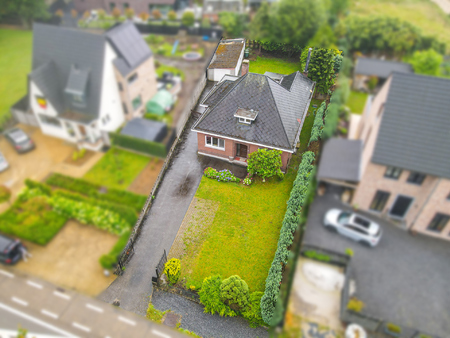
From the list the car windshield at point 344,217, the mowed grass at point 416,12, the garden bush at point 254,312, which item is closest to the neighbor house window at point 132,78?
the mowed grass at point 416,12

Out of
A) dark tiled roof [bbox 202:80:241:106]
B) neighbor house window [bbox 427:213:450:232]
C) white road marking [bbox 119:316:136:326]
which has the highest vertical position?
A: neighbor house window [bbox 427:213:450:232]

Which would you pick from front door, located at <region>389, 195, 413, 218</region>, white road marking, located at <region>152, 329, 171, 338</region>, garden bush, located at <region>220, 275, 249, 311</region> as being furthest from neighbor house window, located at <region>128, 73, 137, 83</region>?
white road marking, located at <region>152, 329, 171, 338</region>

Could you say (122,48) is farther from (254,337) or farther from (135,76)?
(254,337)

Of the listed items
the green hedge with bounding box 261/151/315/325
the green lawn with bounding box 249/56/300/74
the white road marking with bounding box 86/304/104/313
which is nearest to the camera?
the white road marking with bounding box 86/304/104/313

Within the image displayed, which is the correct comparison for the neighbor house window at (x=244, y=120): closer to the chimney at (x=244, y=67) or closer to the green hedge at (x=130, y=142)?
the chimney at (x=244, y=67)

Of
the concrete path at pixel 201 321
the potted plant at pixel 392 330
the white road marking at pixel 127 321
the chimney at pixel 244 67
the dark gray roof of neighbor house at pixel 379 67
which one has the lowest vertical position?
the concrete path at pixel 201 321

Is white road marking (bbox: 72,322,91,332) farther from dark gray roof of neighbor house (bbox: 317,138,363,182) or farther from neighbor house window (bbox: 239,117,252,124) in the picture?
neighbor house window (bbox: 239,117,252,124)
